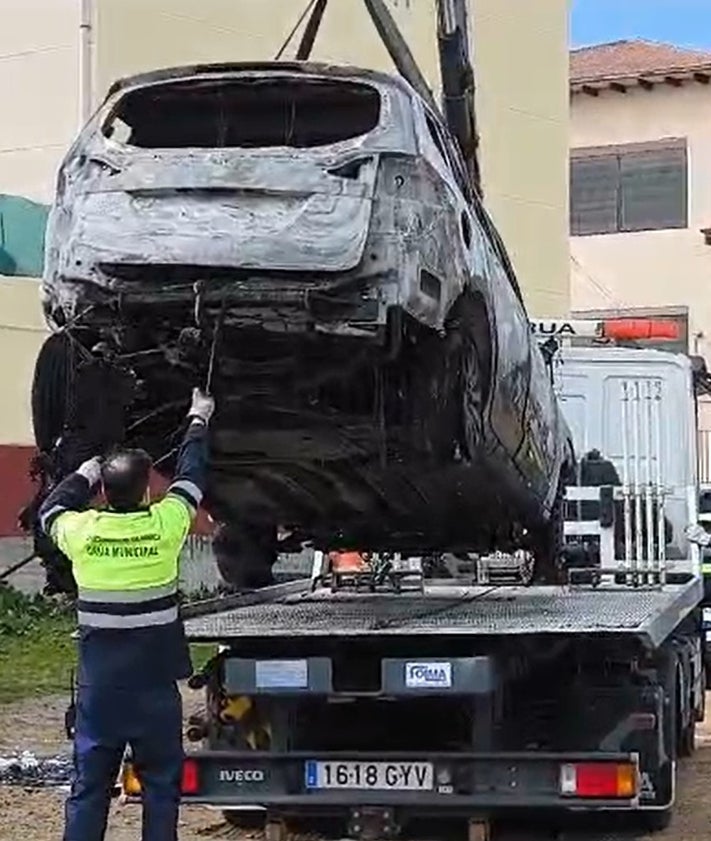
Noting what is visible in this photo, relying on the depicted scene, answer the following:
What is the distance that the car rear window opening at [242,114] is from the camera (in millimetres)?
8047

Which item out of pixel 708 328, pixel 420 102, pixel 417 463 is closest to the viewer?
pixel 420 102

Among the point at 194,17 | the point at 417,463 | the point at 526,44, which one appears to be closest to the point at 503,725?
the point at 417,463

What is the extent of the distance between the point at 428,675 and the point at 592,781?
0.87m

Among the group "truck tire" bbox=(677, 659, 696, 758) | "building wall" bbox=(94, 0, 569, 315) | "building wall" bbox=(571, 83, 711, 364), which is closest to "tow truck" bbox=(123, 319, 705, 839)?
"truck tire" bbox=(677, 659, 696, 758)

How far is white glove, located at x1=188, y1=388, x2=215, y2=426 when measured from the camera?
771 centimetres

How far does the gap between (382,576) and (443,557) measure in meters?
0.46

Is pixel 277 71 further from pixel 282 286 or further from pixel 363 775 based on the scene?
pixel 363 775

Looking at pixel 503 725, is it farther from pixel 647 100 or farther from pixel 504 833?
pixel 647 100

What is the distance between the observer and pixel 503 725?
8.80 m

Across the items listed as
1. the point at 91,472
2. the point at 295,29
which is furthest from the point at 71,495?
the point at 295,29

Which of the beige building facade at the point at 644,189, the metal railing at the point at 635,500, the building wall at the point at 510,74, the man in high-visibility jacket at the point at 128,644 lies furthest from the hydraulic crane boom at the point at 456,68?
the beige building facade at the point at 644,189

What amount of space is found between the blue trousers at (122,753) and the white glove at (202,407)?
110 centimetres

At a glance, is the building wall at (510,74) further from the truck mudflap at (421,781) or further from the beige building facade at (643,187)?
the truck mudflap at (421,781)

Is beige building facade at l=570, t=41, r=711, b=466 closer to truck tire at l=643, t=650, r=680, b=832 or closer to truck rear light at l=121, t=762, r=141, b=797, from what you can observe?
truck tire at l=643, t=650, r=680, b=832
